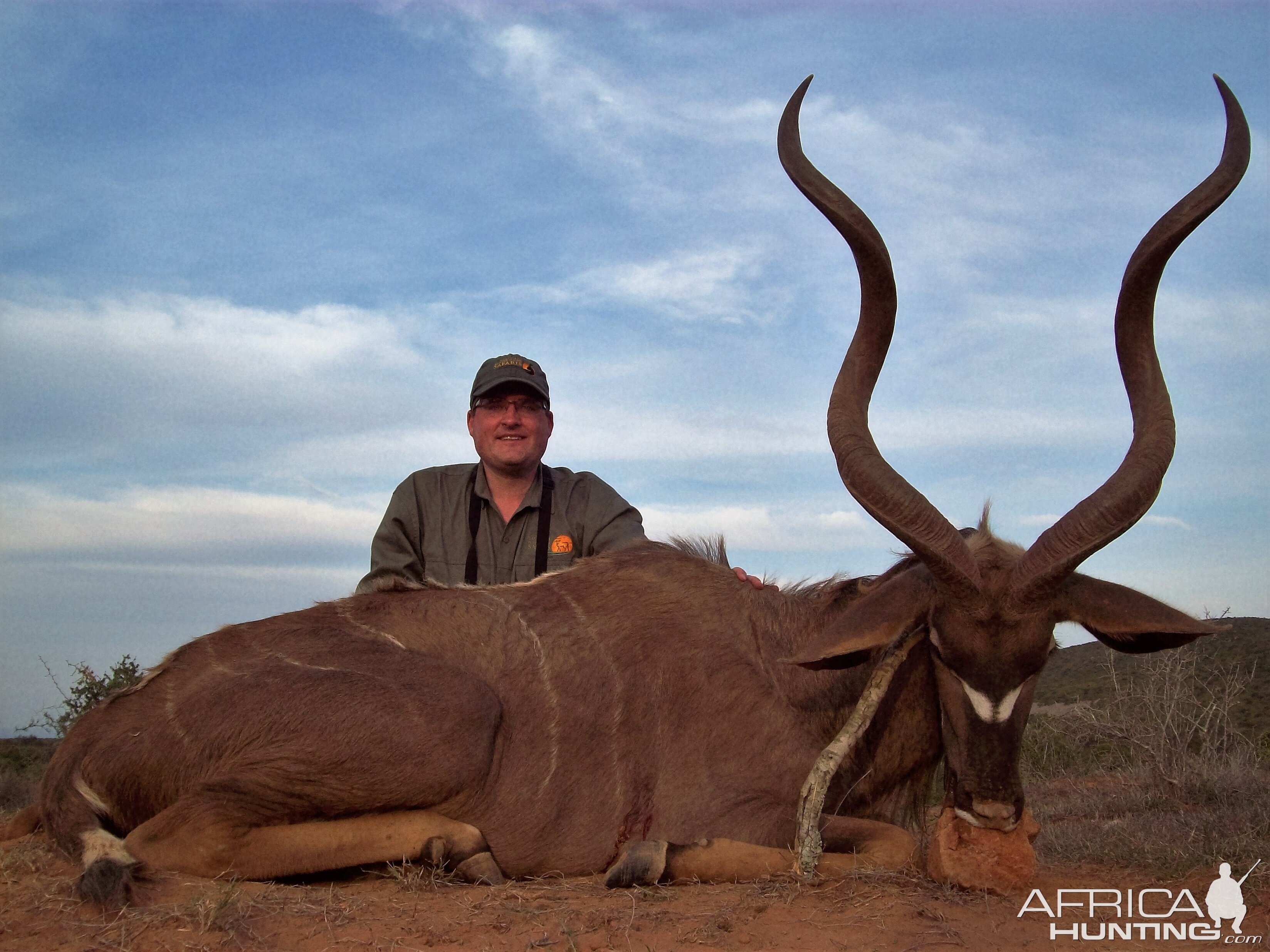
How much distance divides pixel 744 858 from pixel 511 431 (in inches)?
130

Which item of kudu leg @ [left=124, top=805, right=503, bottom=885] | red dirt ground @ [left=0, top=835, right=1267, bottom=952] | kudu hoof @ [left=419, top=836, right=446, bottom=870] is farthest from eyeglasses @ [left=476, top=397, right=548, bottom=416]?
red dirt ground @ [left=0, top=835, right=1267, bottom=952]

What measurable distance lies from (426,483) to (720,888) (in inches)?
147

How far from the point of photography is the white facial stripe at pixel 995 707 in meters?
3.99

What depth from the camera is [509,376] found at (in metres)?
6.81

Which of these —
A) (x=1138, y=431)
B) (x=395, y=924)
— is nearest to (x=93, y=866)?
(x=395, y=924)

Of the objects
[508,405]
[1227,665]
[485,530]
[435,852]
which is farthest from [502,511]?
[1227,665]

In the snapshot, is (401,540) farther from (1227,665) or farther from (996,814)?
(1227,665)

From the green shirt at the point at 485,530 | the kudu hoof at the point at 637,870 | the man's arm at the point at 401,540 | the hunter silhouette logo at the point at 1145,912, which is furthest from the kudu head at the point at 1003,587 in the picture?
the man's arm at the point at 401,540

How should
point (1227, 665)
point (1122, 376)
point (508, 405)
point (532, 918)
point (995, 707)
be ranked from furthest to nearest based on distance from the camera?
point (1227, 665) → point (508, 405) → point (1122, 376) → point (995, 707) → point (532, 918)

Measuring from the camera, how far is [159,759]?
14.3 feet

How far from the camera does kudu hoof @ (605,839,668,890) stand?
13.4ft

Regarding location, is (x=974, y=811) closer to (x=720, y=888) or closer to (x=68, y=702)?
(x=720, y=888)

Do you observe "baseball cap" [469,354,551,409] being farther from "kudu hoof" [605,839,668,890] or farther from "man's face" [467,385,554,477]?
"kudu hoof" [605,839,668,890]

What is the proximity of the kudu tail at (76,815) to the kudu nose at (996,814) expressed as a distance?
293 cm
